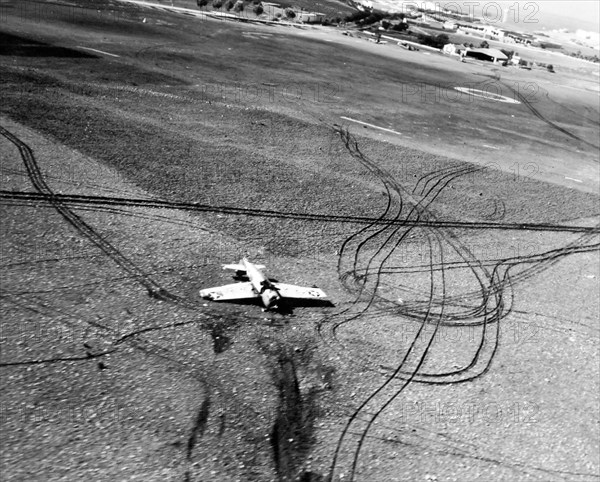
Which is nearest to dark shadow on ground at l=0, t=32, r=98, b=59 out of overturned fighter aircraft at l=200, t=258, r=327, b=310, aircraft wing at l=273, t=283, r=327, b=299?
overturned fighter aircraft at l=200, t=258, r=327, b=310

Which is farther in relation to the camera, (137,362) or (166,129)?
(166,129)

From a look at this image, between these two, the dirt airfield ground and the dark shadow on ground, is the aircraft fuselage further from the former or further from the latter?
the dark shadow on ground

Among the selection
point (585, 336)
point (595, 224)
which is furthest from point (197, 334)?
point (595, 224)

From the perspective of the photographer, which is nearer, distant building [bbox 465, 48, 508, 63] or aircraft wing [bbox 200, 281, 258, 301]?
aircraft wing [bbox 200, 281, 258, 301]

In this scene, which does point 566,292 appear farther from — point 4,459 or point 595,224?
point 4,459

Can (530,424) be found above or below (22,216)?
below

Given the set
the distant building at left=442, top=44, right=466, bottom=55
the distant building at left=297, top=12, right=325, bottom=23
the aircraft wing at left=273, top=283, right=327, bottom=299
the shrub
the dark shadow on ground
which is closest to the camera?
the aircraft wing at left=273, top=283, right=327, bottom=299

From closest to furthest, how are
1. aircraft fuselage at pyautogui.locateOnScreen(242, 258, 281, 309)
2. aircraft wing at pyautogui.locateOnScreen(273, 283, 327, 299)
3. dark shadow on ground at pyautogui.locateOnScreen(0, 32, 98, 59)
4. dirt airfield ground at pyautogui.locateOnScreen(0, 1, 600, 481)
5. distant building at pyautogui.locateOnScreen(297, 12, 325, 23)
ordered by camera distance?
1. dirt airfield ground at pyautogui.locateOnScreen(0, 1, 600, 481)
2. aircraft fuselage at pyautogui.locateOnScreen(242, 258, 281, 309)
3. aircraft wing at pyautogui.locateOnScreen(273, 283, 327, 299)
4. dark shadow on ground at pyautogui.locateOnScreen(0, 32, 98, 59)
5. distant building at pyautogui.locateOnScreen(297, 12, 325, 23)
